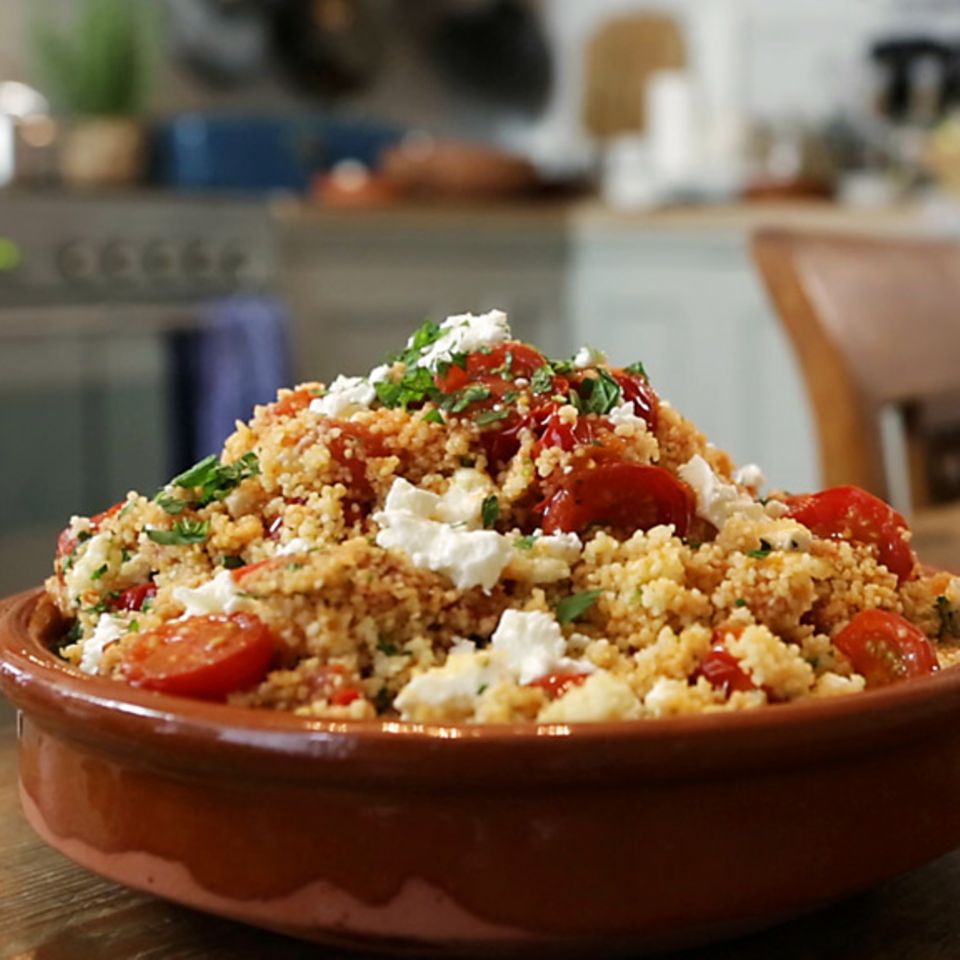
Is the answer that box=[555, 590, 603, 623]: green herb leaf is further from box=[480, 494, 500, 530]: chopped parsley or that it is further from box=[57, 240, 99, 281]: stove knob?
box=[57, 240, 99, 281]: stove knob

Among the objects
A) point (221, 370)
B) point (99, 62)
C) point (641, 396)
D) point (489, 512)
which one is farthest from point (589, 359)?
point (99, 62)

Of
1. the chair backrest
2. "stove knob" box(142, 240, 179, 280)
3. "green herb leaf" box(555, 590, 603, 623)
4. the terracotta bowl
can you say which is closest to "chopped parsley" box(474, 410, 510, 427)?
"green herb leaf" box(555, 590, 603, 623)

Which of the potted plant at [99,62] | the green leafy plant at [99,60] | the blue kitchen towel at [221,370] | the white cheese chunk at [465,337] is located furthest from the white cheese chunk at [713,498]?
the green leafy plant at [99,60]

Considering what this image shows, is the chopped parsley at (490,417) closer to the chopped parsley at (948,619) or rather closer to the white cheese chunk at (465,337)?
the white cheese chunk at (465,337)

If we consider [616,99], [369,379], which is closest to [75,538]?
[369,379]

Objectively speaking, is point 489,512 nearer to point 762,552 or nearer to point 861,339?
point 762,552

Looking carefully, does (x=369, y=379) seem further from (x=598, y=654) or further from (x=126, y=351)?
(x=126, y=351)
